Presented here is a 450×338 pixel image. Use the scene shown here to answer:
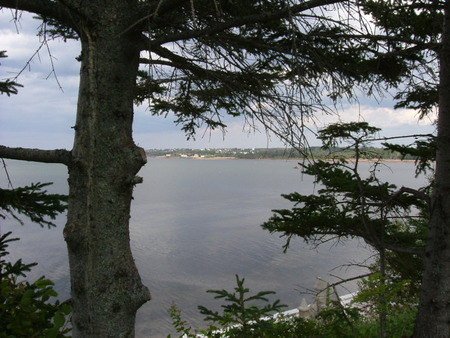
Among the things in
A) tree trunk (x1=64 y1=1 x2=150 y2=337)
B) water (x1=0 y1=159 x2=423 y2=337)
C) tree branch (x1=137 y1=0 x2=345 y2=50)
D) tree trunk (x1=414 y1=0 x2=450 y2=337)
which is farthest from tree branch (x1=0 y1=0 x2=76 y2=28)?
water (x1=0 y1=159 x2=423 y2=337)

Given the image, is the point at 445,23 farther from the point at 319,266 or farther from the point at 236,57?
the point at 319,266

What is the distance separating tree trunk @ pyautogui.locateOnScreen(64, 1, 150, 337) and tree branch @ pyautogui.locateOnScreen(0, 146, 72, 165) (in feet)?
0.38

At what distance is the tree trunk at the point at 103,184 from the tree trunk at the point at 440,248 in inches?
145

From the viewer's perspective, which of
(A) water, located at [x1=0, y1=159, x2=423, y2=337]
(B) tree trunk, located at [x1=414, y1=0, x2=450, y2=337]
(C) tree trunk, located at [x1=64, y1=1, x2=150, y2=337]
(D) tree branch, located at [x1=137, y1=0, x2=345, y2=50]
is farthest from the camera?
(A) water, located at [x1=0, y1=159, x2=423, y2=337]

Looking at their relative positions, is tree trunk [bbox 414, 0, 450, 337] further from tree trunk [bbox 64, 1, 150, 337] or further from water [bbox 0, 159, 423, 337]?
water [bbox 0, 159, 423, 337]

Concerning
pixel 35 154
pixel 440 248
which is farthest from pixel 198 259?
pixel 35 154

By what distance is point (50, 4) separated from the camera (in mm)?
2451

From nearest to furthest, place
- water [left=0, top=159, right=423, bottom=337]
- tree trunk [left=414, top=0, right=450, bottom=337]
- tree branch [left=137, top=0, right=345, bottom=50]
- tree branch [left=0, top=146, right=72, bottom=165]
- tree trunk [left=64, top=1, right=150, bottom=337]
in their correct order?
tree branch [left=137, top=0, right=345, bottom=50], tree trunk [left=64, top=1, right=150, bottom=337], tree branch [left=0, top=146, right=72, bottom=165], tree trunk [left=414, top=0, right=450, bottom=337], water [left=0, top=159, right=423, bottom=337]

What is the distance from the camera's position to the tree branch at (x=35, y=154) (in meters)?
2.63

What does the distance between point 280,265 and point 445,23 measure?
1911 cm

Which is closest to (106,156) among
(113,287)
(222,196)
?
(113,287)

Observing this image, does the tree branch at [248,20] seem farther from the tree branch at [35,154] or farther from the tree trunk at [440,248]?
the tree trunk at [440,248]

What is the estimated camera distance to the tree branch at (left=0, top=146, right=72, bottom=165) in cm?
263

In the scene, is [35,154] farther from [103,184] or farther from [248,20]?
[248,20]
